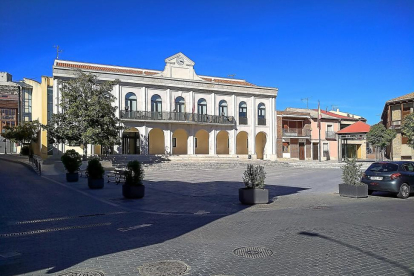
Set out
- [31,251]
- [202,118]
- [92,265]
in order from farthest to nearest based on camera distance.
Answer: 1. [202,118]
2. [31,251]
3. [92,265]

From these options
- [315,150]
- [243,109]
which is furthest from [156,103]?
[315,150]

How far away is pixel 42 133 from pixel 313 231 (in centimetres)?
3357

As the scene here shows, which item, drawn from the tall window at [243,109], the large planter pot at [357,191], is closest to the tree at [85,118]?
the large planter pot at [357,191]

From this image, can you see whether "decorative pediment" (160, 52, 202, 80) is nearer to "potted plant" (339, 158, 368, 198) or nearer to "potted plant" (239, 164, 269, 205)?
"potted plant" (339, 158, 368, 198)

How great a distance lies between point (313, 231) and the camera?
7125 mm

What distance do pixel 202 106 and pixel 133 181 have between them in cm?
3070

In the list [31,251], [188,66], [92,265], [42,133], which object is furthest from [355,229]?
[188,66]

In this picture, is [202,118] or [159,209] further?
[202,118]

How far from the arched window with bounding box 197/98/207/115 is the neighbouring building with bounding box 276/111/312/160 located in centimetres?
1158

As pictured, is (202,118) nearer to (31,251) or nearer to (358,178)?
(358,178)

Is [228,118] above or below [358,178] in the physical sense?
above

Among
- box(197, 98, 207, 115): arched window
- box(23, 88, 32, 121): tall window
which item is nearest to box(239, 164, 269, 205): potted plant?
box(197, 98, 207, 115): arched window

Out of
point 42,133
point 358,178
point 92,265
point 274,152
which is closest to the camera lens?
point 92,265

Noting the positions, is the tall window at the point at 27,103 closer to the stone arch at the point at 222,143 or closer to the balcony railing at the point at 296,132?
the stone arch at the point at 222,143
